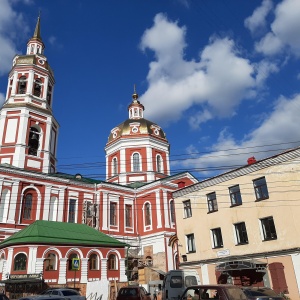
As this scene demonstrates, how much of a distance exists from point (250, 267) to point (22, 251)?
1673cm

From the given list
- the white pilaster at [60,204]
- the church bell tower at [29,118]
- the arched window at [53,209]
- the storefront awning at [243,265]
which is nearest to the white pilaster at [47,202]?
the arched window at [53,209]

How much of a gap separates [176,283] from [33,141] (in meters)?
22.0

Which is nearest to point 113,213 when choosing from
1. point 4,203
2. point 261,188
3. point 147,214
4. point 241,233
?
point 147,214

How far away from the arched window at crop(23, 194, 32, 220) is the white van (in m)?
17.2

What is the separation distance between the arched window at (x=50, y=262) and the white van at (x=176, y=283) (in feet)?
35.4

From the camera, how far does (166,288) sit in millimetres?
18109

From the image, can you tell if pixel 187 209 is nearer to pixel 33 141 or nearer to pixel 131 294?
pixel 131 294

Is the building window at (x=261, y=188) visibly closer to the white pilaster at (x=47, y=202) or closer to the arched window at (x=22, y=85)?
the white pilaster at (x=47, y=202)

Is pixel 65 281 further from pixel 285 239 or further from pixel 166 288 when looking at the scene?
pixel 285 239

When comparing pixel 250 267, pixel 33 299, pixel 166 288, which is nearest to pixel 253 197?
pixel 250 267

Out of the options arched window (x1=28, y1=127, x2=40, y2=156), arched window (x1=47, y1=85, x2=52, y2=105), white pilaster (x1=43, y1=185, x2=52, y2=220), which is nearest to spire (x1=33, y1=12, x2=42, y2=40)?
arched window (x1=47, y1=85, x2=52, y2=105)

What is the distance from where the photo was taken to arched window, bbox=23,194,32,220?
30295 mm

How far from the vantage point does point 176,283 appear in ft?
60.0

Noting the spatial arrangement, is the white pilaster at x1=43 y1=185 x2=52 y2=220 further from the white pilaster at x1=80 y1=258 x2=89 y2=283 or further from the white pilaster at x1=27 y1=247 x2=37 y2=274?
the white pilaster at x1=80 y1=258 x2=89 y2=283
